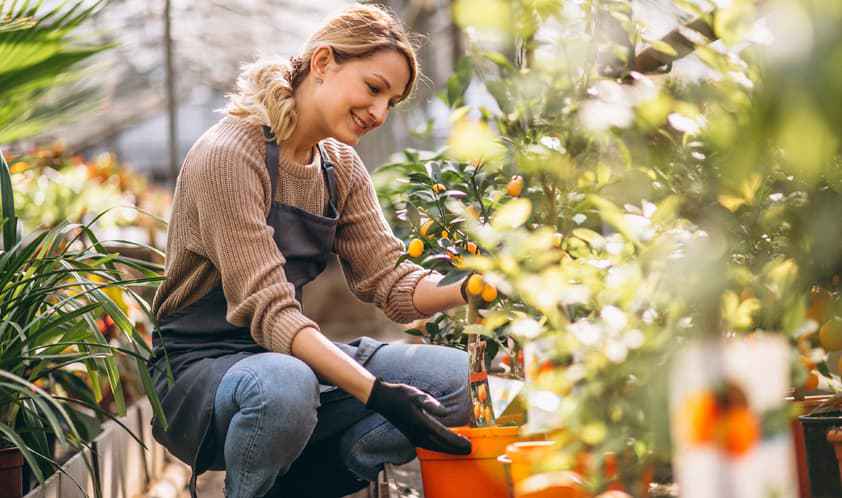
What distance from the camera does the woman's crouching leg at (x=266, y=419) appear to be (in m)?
1.63

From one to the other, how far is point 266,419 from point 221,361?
193 mm

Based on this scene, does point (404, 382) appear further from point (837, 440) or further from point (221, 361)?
point (837, 440)

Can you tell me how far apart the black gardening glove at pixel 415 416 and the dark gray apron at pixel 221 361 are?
0.29m

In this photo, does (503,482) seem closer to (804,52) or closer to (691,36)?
(691,36)

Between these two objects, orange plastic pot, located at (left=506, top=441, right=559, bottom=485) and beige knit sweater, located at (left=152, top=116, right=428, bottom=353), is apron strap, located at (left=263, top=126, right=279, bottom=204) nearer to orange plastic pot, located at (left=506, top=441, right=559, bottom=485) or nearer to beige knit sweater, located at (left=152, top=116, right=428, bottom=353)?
beige knit sweater, located at (left=152, top=116, right=428, bottom=353)

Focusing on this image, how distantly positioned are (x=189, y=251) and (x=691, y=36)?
0.99m

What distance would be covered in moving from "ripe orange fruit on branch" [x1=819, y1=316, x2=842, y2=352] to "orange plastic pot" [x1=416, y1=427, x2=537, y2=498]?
1.55ft

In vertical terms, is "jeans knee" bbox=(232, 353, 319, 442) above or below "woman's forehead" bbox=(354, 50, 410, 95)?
below

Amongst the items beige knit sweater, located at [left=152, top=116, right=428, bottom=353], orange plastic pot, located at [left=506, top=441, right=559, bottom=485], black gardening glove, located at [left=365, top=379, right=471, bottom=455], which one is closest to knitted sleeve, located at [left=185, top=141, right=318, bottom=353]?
beige knit sweater, located at [left=152, top=116, right=428, bottom=353]

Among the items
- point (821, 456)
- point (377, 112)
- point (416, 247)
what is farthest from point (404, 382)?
point (821, 456)

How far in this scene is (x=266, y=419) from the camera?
1.63 meters

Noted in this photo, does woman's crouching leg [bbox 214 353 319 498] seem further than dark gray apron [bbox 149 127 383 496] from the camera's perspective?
No

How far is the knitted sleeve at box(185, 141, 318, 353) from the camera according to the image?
1717 millimetres

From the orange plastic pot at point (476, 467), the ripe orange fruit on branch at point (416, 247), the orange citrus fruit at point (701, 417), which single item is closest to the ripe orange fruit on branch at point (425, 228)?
the ripe orange fruit on branch at point (416, 247)
